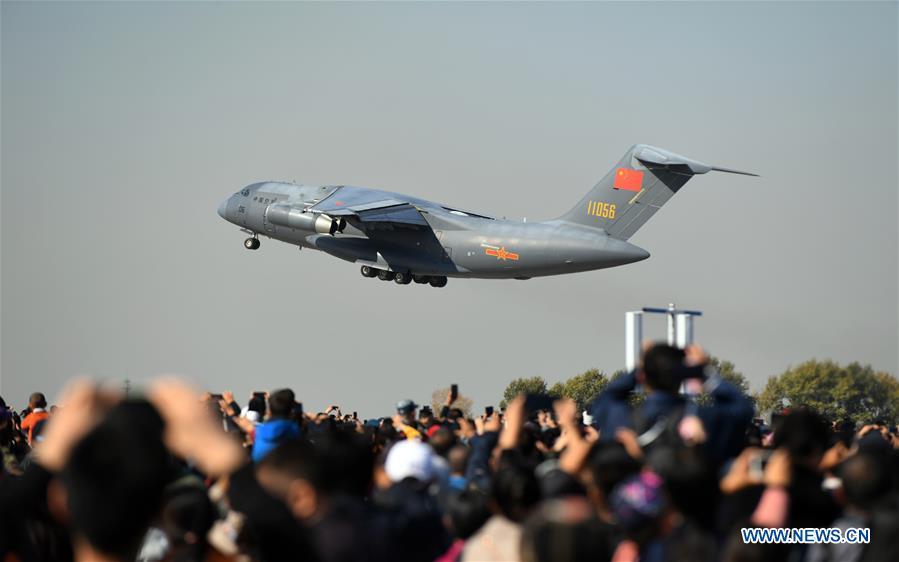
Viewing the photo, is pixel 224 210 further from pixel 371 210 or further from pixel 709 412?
pixel 709 412

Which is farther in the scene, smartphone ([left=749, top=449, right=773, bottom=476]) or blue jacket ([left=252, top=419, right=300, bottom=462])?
blue jacket ([left=252, top=419, right=300, bottom=462])

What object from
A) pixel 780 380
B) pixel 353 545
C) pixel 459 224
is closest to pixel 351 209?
pixel 459 224

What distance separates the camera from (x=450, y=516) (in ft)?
28.9

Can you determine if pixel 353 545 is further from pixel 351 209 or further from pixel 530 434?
pixel 351 209

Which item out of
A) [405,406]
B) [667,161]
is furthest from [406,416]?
[667,161]

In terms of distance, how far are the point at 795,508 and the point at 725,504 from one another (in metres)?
0.44

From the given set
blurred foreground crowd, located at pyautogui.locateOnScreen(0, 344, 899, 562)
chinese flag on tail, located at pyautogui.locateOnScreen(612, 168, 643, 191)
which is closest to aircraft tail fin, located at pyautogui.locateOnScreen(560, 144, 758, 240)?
chinese flag on tail, located at pyautogui.locateOnScreen(612, 168, 643, 191)

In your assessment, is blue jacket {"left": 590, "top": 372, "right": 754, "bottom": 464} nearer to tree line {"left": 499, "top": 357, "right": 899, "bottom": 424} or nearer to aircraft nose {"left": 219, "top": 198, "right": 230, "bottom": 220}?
aircraft nose {"left": 219, "top": 198, "right": 230, "bottom": 220}

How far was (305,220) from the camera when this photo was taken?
42.3m

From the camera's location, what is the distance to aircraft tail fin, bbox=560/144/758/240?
39312mm

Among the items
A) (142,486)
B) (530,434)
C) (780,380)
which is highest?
(142,486)

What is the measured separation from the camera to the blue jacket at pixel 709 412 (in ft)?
31.5

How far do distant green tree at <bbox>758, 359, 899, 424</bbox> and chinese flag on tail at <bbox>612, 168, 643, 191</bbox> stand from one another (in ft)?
133

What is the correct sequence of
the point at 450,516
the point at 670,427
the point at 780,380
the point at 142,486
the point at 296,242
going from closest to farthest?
the point at 142,486 → the point at 450,516 → the point at 670,427 → the point at 296,242 → the point at 780,380
